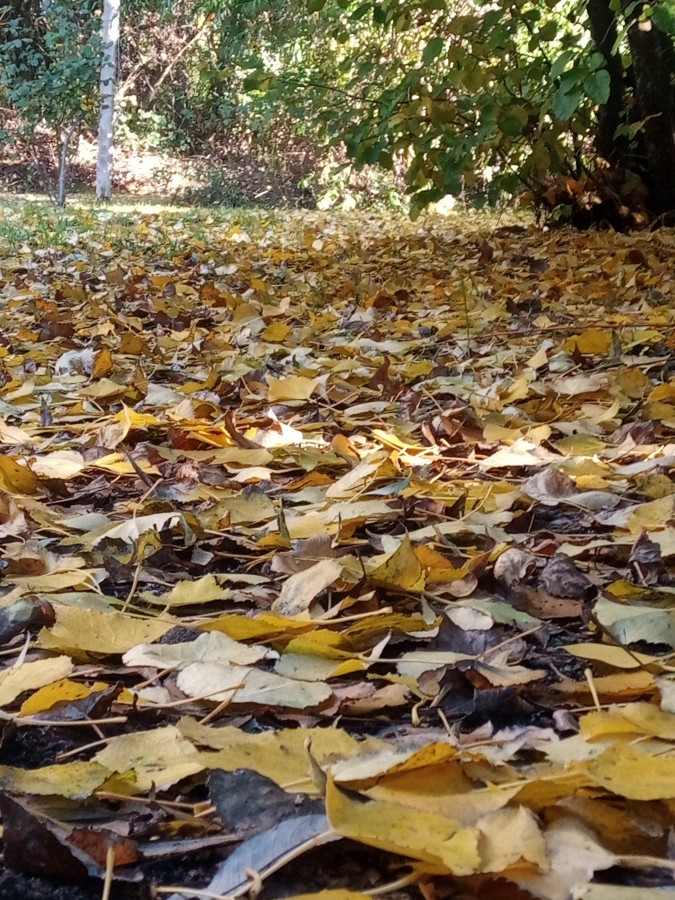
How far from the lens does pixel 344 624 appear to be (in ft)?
2.42

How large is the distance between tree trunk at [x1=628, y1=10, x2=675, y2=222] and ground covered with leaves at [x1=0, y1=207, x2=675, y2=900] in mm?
2430

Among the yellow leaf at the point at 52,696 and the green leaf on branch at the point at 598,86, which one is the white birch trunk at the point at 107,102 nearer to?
the green leaf on branch at the point at 598,86

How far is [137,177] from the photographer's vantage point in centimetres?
1258

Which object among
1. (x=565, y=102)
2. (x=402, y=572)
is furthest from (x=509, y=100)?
(x=402, y=572)

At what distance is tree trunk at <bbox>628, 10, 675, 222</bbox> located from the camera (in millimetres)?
3812

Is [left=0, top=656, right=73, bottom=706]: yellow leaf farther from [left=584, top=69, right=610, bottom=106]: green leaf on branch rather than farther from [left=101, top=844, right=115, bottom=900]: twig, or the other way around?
[left=584, top=69, right=610, bottom=106]: green leaf on branch

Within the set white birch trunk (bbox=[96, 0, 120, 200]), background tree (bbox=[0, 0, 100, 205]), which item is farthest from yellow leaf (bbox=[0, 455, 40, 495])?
white birch trunk (bbox=[96, 0, 120, 200])

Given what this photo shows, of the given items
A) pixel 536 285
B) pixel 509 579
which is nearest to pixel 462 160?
pixel 536 285

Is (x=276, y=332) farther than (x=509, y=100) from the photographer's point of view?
No

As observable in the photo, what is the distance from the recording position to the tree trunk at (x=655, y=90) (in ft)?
12.5

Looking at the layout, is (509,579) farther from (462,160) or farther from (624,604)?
(462,160)

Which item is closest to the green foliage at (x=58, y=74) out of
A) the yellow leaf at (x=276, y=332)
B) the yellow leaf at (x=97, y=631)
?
the yellow leaf at (x=276, y=332)

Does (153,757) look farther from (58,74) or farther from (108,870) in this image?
(58,74)

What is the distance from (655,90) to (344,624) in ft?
12.5
